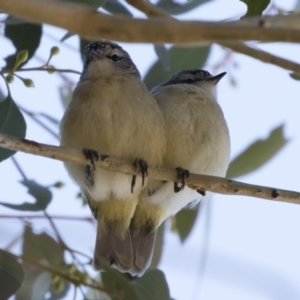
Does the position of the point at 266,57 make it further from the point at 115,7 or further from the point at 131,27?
the point at 115,7

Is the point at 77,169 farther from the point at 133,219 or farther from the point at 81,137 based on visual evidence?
the point at 133,219

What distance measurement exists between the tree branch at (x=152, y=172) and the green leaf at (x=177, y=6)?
0.88 metres

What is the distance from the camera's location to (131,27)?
3.98 feet

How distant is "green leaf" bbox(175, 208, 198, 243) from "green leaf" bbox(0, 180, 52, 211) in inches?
32.0

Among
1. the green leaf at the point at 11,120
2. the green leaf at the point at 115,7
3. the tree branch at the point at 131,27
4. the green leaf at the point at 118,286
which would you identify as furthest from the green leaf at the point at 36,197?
the tree branch at the point at 131,27

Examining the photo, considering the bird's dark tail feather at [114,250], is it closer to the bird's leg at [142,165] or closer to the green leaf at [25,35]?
the bird's leg at [142,165]

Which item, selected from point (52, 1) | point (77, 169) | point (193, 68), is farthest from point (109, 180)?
point (52, 1)

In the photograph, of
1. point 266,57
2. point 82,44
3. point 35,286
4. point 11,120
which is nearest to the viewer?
point 266,57

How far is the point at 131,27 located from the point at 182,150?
Answer: 6.51 feet

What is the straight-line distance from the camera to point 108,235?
339cm

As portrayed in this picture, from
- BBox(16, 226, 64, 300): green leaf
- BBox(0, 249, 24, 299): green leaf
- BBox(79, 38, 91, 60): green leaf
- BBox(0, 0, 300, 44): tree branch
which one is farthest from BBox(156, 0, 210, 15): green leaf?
BBox(0, 0, 300, 44): tree branch

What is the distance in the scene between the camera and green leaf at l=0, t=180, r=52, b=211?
2.99 metres

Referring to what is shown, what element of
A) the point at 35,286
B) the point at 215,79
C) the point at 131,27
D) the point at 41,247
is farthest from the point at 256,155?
the point at 131,27

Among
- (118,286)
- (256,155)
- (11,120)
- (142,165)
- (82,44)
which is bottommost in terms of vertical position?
(118,286)
